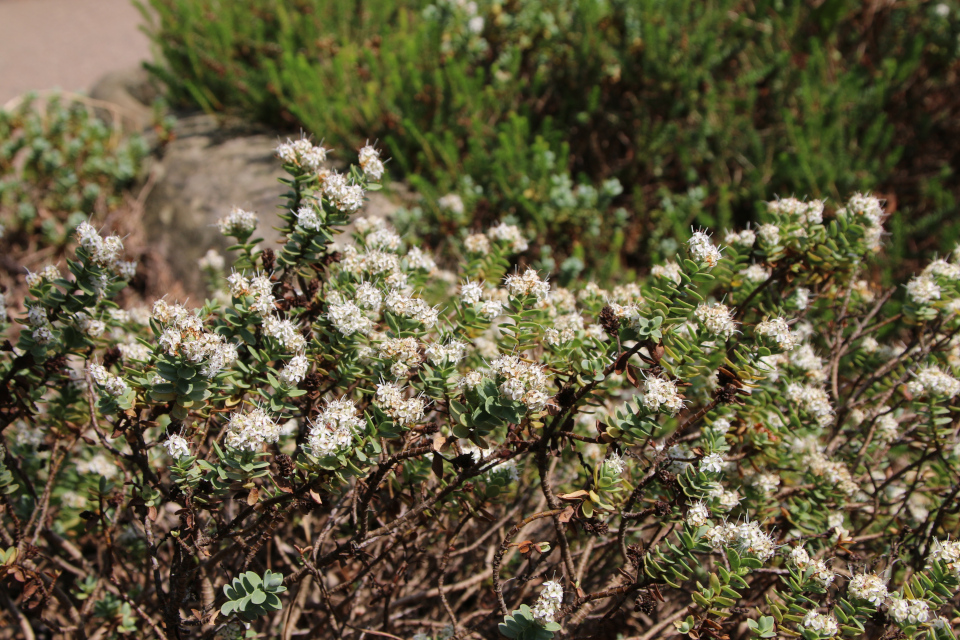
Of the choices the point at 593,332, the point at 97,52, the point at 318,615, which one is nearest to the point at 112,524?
the point at 318,615

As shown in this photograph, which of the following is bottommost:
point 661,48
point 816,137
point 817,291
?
point 817,291

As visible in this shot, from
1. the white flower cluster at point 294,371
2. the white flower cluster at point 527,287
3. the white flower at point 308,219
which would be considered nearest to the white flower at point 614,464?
the white flower cluster at point 527,287

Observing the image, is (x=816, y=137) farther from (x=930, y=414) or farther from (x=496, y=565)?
(x=496, y=565)

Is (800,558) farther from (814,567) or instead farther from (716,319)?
(716,319)

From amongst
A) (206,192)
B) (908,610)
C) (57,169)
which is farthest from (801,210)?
(57,169)

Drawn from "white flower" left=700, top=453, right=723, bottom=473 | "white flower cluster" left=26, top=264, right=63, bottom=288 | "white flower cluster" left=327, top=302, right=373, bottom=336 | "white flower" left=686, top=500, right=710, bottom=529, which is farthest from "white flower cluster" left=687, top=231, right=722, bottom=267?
"white flower cluster" left=26, top=264, right=63, bottom=288

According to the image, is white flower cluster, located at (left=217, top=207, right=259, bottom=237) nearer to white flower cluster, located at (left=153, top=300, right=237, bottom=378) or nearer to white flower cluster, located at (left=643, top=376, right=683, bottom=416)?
white flower cluster, located at (left=153, top=300, right=237, bottom=378)
